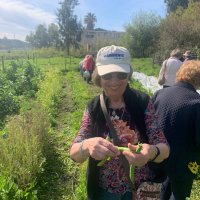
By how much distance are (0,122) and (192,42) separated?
Result: 19346 mm

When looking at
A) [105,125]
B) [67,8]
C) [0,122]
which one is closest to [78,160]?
[105,125]

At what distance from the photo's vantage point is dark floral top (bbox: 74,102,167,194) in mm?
2137

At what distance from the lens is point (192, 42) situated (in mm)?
24891

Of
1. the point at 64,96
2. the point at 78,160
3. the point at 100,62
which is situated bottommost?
the point at 64,96

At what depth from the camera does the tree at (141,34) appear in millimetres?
40725

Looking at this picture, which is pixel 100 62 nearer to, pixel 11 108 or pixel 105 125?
pixel 105 125

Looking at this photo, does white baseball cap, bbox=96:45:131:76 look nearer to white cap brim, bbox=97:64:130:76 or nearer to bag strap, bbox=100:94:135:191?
white cap brim, bbox=97:64:130:76

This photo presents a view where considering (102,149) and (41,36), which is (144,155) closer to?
(102,149)

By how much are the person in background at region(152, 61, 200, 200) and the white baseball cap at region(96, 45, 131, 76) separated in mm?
1427

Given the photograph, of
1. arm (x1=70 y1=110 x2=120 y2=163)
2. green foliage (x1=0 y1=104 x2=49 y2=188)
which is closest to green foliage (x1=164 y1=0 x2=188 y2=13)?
green foliage (x1=0 y1=104 x2=49 y2=188)

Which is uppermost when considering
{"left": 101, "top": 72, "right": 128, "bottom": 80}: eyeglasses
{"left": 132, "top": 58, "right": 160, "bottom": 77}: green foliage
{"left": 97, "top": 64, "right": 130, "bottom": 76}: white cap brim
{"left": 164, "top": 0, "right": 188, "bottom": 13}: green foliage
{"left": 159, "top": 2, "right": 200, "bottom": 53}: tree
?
{"left": 164, "top": 0, "right": 188, "bottom": 13}: green foliage

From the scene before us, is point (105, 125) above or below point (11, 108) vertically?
above

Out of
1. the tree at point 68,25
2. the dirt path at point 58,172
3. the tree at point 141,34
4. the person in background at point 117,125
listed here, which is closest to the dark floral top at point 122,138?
the person in background at point 117,125

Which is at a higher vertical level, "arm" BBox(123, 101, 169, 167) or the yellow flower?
"arm" BBox(123, 101, 169, 167)
